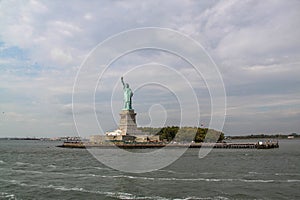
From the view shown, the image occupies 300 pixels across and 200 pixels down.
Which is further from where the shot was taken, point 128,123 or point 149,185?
point 128,123

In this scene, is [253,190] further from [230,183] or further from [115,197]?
[115,197]

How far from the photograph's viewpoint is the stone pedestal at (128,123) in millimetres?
86938

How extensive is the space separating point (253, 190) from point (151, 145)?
59.8m

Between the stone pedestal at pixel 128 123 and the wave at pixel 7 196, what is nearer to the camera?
the wave at pixel 7 196

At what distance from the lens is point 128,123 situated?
8756cm

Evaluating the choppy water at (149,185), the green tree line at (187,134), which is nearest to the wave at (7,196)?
the choppy water at (149,185)

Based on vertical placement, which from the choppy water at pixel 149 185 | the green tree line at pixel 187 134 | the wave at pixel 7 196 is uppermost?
the green tree line at pixel 187 134

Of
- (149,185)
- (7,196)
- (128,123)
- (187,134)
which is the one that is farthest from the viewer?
(187,134)

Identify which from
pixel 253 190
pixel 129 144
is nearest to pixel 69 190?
pixel 253 190

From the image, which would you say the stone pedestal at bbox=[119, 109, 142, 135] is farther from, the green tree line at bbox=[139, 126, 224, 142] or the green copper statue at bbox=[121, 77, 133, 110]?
the green tree line at bbox=[139, 126, 224, 142]

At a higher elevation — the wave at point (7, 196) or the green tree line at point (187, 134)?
the green tree line at point (187, 134)

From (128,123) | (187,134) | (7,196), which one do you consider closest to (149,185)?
(7,196)

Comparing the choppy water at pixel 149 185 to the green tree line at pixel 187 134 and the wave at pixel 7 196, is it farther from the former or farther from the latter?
the green tree line at pixel 187 134

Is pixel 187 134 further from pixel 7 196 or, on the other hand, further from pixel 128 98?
pixel 7 196
